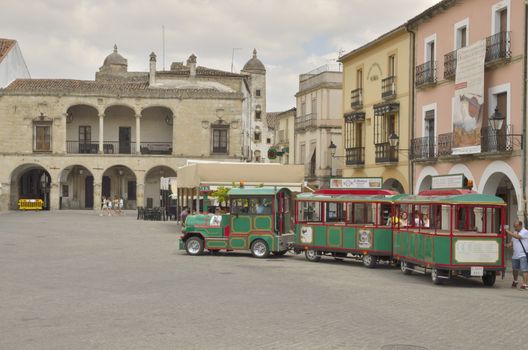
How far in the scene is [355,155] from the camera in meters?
34.8

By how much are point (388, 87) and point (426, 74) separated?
139 inches

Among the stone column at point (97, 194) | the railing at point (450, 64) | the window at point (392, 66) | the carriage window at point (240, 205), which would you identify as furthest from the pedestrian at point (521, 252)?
the stone column at point (97, 194)

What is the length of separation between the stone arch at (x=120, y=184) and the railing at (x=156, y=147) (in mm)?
2306

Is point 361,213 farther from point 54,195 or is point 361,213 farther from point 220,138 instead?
point 54,195

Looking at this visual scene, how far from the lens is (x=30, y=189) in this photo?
61969 millimetres

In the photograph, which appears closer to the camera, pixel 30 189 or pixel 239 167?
pixel 239 167

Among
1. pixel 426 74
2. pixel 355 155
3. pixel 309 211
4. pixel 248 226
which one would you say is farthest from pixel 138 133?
pixel 309 211

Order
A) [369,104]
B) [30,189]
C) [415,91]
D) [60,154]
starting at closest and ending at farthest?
1. [415,91]
2. [369,104]
3. [60,154]
4. [30,189]

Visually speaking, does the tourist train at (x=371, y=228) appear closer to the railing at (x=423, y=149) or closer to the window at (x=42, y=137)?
the railing at (x=423, y=149)

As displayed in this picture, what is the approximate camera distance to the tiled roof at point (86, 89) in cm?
5766

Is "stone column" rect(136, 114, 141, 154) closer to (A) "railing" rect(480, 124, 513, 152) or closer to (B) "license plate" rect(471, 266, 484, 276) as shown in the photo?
(A) "railing" rect(480, 124, 513, 152)

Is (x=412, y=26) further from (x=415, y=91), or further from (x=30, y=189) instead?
(x=30, y=189)

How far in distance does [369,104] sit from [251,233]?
11928 mm

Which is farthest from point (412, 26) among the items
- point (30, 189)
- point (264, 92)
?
point (264, 92)
